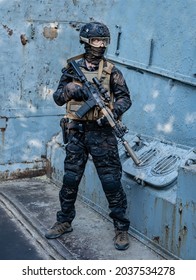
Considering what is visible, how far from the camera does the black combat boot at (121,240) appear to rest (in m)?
4.85

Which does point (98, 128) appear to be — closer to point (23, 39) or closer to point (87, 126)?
point (87, 126)

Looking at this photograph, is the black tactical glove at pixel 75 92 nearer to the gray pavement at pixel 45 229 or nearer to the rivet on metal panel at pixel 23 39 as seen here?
the gray pavement at pixel 45 229

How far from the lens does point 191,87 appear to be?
16.9 feet

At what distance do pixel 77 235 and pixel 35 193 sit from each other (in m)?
1.32

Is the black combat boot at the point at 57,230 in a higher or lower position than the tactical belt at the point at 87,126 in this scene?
lower

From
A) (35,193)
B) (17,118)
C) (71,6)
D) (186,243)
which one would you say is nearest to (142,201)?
(186,243)

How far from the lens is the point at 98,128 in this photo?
4.77m

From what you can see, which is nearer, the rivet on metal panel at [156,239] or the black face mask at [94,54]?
the black face mask at [94,54]

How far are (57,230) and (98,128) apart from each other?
3.54ft

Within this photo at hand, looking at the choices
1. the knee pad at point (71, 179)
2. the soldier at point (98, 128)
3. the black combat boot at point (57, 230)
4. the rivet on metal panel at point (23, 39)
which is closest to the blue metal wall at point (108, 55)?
the rivet on metal panel at point (23, 39)

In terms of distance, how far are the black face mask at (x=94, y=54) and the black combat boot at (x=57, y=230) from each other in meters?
1.56

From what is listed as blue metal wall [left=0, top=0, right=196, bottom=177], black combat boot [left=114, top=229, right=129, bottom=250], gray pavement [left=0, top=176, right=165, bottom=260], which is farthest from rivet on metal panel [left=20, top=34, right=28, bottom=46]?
black combat boot [left=114, top=229, right=129, bottom=250]

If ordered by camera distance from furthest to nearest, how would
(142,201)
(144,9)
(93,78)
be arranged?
1. (144,9)
2. (142,201)
3. (93,78)
